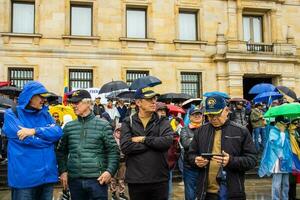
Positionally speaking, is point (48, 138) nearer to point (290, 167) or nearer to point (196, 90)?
point (290, 167)

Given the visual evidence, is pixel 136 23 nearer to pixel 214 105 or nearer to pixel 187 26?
pixel 187 26

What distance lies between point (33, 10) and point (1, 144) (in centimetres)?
1139

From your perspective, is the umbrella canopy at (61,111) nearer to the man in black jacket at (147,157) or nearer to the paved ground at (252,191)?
the paved ground at (252,191)

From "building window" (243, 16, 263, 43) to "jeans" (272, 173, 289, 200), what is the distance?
1684 centimetres

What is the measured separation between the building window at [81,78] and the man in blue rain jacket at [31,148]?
1592 centimetres

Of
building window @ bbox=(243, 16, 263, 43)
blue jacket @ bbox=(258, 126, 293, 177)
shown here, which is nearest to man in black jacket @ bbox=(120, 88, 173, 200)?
blue jacket @ bbox=(258, 126, 293, 177)

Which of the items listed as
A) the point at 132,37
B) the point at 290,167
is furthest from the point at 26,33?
the point at 290,167

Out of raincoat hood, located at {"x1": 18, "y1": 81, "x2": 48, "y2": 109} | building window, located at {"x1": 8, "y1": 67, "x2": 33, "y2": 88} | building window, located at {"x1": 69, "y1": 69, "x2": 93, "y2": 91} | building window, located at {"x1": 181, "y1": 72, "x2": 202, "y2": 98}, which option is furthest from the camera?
building window, located at {"x1": 181, "y1": 72, "x2": 202, "y2": 98}

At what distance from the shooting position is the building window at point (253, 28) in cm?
2394

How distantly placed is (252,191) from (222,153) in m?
6.22

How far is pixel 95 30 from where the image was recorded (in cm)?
2116

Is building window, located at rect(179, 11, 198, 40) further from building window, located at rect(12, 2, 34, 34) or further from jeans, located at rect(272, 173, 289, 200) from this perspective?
jeans, located at rect(272, 173, 289, 200)

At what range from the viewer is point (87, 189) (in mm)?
5125

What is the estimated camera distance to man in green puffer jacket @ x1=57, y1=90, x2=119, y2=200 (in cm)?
511
